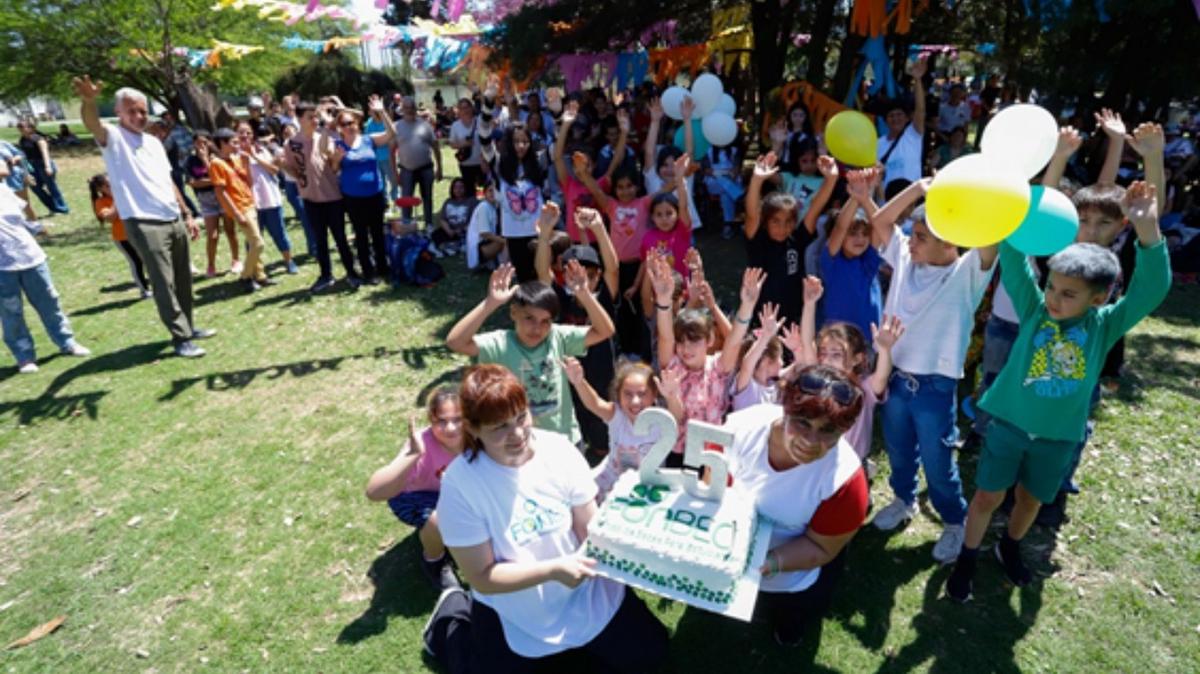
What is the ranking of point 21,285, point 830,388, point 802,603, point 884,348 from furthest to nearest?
point 21,285 → point 884,348 → point 802,603 → point 830,388

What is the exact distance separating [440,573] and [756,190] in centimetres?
297

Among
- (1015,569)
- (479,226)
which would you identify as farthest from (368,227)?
(1015,569)

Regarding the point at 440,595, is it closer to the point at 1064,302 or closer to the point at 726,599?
the point at 726,599

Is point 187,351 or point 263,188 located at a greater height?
point 263,188

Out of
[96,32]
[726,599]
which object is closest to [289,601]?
[726,599]

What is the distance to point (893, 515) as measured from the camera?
3479 mm

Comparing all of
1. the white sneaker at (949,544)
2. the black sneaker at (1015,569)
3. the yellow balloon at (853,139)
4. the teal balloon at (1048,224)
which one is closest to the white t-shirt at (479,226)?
the yellow balloon at (853,139)

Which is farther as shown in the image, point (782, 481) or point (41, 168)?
point (41, 168)

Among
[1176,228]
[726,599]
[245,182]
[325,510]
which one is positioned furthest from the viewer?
[245,182]

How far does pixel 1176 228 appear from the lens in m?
7.22

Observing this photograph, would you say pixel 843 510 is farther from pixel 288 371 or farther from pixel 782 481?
pixel 288 371

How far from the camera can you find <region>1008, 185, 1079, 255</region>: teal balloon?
8.34ft

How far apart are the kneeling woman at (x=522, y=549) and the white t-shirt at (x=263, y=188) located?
705 centimetres

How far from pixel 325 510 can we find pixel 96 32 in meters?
22.0
